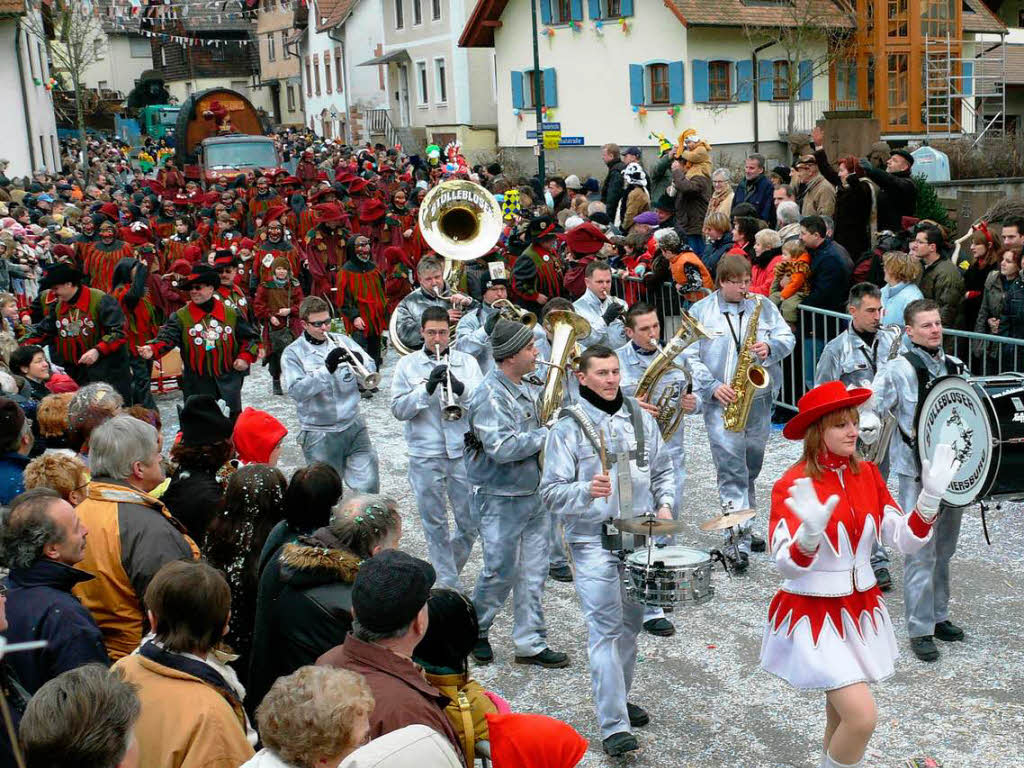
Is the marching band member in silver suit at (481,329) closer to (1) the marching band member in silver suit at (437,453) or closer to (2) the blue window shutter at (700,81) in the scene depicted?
(1) the marching band member in silver suit at (437,453)

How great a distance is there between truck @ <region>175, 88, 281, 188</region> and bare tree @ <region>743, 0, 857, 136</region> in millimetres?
13543

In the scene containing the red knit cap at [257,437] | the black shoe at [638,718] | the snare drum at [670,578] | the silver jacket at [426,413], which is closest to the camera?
the snare drum at [670,578]

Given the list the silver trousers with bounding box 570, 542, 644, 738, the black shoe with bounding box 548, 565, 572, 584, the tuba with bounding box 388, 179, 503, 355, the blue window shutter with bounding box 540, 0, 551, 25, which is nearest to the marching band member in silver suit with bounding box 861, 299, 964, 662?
the silver trousers with bounding box 570, 542, 644, 738

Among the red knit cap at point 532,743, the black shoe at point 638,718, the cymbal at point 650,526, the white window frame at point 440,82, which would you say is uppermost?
the white window frame at point 440,82

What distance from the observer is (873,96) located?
34625mm

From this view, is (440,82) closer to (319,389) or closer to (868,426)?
(319,389)

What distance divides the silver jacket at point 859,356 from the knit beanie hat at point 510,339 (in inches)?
93.5

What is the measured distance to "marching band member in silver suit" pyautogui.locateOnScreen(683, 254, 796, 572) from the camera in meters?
8.30

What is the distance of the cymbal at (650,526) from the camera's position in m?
5.35

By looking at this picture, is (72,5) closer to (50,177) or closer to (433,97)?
(50,177)

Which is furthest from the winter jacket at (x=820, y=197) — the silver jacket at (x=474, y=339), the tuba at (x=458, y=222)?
the silver jacket at (x=474, y=339)

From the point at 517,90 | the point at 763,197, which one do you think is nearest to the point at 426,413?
the point at 763,197

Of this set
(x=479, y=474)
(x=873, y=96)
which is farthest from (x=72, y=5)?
(x=479, y=474)

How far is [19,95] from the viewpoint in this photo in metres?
31.1
